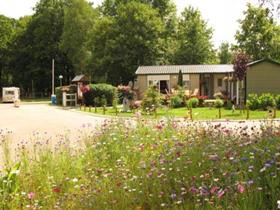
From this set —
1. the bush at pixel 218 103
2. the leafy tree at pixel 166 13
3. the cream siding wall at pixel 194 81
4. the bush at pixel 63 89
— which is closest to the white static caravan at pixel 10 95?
the bush at pixel 63 89

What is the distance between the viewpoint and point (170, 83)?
161ft

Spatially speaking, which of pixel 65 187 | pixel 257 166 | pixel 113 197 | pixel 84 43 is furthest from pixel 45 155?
pixel 84 43

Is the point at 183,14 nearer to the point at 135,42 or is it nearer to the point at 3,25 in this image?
the point at 135,42

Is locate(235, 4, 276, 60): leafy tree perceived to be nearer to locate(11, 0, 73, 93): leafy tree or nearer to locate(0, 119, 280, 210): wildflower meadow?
locate(11, 0, 73, 93): leafy tree

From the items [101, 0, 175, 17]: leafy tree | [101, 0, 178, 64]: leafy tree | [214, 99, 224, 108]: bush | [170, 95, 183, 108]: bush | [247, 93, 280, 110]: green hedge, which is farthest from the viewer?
[101, 0, 175, 17]: leafy tree

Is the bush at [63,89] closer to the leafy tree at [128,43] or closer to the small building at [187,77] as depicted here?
the small building at [187,77]

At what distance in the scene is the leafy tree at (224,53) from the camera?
84.4 metres

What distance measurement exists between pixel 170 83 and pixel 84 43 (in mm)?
24966

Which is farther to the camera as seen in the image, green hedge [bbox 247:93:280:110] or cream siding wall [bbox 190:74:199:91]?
cream siding wall [bbox 190:74:199:91]

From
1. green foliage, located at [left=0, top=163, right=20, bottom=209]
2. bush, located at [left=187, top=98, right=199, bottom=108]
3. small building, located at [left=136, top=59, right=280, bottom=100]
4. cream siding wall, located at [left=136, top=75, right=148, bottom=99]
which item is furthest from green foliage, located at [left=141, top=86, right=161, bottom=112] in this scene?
green foliage, located at [left=0, top=163, right=20, bottom=209]

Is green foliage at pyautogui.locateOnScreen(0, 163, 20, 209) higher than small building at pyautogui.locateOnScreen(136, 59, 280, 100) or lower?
lower

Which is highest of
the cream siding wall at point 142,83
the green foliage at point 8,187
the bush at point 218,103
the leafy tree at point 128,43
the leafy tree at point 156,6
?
the leafy tree at point 156,6

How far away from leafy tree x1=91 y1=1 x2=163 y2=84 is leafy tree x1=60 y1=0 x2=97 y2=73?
12471 mm

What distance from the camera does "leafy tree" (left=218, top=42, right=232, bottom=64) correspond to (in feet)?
277
